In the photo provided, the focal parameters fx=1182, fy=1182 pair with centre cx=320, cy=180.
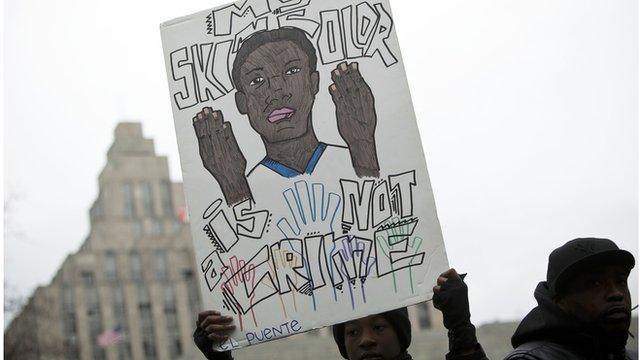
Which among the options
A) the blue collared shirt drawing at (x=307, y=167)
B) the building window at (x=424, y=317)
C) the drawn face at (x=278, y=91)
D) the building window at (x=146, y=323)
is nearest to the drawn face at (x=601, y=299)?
the blue collared shirt drawing at (x=307, y=167)

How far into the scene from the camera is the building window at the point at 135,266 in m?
89.3

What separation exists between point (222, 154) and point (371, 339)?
91 cm

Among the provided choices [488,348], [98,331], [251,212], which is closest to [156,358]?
[98,331]

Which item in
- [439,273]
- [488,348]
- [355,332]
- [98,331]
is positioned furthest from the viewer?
[98,331]

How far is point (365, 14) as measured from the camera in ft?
14.8

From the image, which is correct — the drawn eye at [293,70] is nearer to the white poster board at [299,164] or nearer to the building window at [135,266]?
the white poster board at [299,164]

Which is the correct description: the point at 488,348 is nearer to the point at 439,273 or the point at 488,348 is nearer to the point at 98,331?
the point at 98,331

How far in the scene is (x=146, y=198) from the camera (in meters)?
93.3

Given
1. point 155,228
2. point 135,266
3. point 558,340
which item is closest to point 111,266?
point 135,266

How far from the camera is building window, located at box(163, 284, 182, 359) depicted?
87.7 meters

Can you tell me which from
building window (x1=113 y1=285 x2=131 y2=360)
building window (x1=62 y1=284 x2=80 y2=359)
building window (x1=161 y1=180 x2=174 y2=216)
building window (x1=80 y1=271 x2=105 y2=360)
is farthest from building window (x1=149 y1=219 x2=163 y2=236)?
building window (x1=62 y1=284 x2=80 y2=359)

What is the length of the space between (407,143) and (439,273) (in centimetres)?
50

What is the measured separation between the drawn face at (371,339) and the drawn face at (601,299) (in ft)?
2.17

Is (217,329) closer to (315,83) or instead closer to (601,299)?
(315,83)
